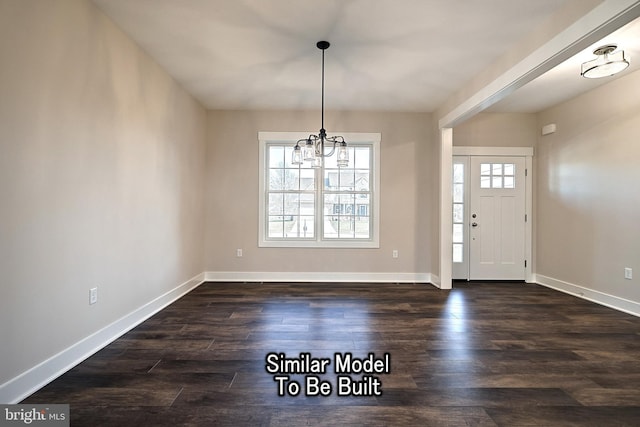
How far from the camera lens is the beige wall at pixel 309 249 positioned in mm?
4844

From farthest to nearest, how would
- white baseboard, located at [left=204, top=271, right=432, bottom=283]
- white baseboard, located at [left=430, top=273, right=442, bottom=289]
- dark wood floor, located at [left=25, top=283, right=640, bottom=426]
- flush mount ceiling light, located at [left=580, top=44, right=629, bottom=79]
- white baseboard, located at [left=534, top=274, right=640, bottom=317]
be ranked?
white baseboard, located at [left=204, top=271, right=432, bottom=283], white baseboard, located at [left=430, top=273, right=442, bottom=289], white baseboard, located at [left=534, top=274, right=640, bottom=317], flush mount ceiling light, located at [left=580, top=44, right=629, bottom=79], dark wood floor, located at [left=25, top=283, right=640, bottom=426]

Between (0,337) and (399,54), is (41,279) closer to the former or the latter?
(0,337)

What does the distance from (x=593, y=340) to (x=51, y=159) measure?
4.43m

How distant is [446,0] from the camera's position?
2.30 meters

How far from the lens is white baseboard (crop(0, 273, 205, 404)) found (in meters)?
1.75

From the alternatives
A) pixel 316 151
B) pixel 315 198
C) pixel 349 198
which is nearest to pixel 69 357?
pixel 316 151

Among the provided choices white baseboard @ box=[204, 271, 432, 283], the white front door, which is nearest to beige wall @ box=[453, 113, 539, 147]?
the white front door

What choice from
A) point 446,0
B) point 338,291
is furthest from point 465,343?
point 446,0

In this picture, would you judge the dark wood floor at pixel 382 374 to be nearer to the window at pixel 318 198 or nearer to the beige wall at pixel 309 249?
the beige wall at pixel 309 249

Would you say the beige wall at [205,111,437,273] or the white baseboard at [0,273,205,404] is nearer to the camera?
the white baseboard at [0,273,205,404]

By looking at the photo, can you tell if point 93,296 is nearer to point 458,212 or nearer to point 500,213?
point 458,212

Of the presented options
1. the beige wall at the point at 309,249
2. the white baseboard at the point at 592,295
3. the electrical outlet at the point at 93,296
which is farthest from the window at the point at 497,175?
the electrical outlet at the point at 93,296

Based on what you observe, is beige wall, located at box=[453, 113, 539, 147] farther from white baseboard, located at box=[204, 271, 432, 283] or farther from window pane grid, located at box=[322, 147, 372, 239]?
white baseboard, located at box=[204, 271, 432, 283]

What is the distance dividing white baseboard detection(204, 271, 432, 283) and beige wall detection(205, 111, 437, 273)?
0.06 meters
